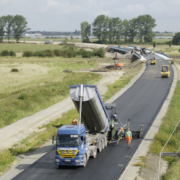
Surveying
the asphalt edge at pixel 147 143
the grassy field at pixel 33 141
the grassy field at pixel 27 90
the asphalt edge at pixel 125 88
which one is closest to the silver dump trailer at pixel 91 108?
the asphalt edge at pixel 147 143

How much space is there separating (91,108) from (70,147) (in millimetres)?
4105

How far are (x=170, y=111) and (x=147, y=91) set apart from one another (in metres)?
14.5

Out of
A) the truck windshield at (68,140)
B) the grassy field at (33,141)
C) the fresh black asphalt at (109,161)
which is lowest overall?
the grassy field at (33,141)

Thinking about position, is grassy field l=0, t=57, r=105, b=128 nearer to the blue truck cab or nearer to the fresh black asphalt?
the fresh black asphalt

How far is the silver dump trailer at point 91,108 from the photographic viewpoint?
69.0ft

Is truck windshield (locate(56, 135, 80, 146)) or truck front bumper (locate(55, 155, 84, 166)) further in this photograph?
truck front bumper (locate(55, 155, 84, 166))

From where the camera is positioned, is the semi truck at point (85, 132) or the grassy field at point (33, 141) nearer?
the semi truck at point (85, 132)

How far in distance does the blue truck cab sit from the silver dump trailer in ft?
9.79

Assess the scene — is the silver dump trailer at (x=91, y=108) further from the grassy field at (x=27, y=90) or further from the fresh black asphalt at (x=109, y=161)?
the grassy field at (x=27, y=90)

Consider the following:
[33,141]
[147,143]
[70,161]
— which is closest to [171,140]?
[147,143]

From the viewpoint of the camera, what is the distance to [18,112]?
3666 cm

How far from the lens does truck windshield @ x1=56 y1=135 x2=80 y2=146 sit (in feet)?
61.0

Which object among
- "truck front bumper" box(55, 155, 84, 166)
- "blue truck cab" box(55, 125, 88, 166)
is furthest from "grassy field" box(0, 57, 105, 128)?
"blue truck cab" box(55, 125, 88, 166)

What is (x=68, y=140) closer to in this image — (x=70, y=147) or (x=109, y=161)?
(x=70, y=147)
